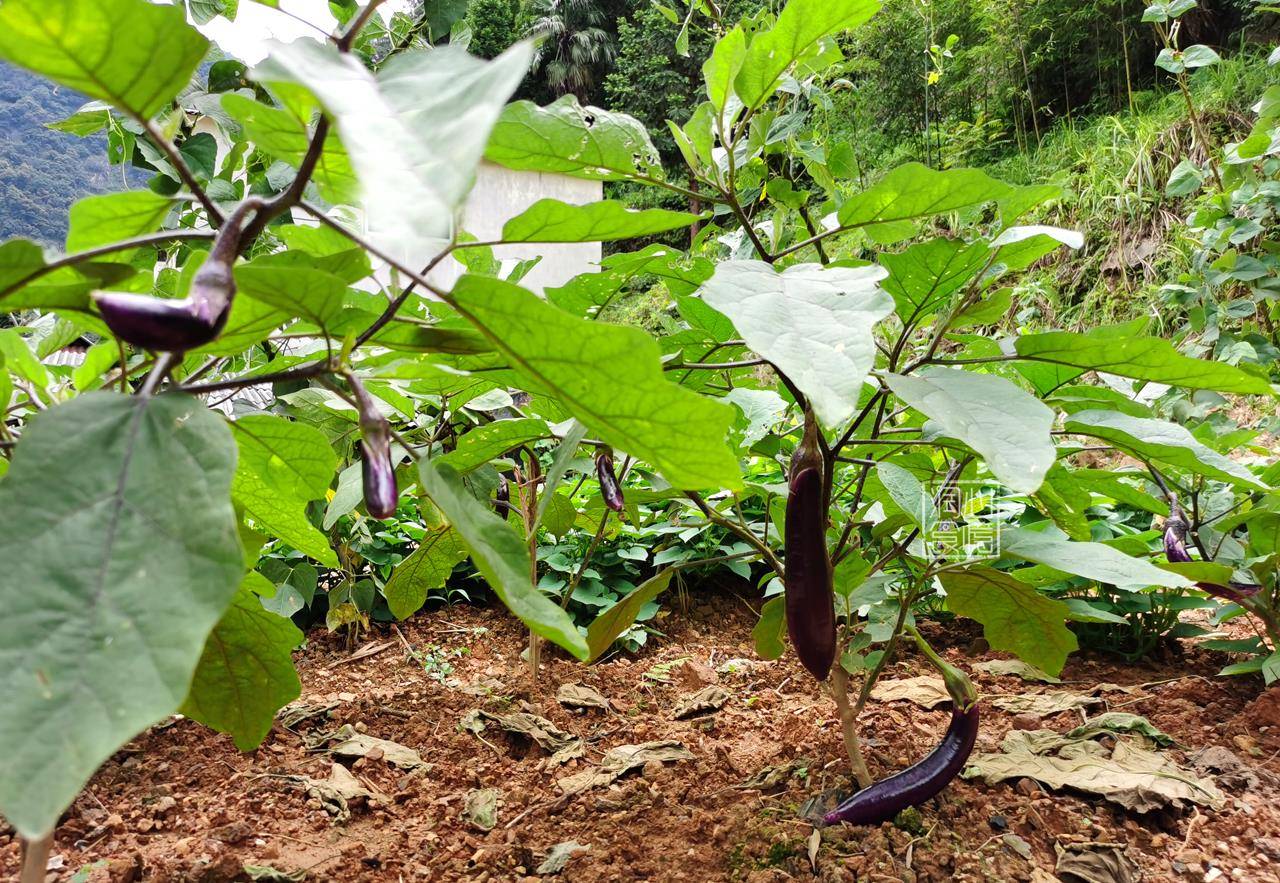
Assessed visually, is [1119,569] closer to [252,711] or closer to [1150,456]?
[1150,456]

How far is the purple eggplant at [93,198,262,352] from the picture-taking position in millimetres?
315

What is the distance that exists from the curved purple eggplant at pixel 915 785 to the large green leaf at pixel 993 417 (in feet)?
1.47

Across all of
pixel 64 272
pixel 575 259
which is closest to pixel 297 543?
pixel 64 272

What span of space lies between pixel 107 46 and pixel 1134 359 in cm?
74

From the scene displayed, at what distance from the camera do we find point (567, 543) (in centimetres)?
225

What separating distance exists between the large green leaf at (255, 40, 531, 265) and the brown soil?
2.48 ft

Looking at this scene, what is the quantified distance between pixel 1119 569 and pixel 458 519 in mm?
594

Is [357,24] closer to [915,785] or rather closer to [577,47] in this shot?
[915,785]

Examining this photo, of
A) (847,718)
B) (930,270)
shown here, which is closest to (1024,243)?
(930,270)

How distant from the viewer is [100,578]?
1.03 ft

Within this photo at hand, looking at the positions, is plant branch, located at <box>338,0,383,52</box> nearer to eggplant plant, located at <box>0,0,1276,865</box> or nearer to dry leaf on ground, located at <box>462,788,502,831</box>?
eggplant plant, located at <box>0,0,1276,865</box>

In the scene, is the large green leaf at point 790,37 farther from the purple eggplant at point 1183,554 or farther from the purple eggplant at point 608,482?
the purple eggplant at point 1183,554

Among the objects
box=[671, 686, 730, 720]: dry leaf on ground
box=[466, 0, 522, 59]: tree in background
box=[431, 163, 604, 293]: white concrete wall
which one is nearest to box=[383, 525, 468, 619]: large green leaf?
box=[671, 686, 730, 720]: dry leaf on ground

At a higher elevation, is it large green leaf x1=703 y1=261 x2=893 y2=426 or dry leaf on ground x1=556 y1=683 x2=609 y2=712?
large green leaf x1=703 y1=261 x2=893 y2=426
